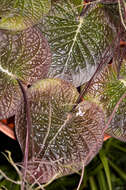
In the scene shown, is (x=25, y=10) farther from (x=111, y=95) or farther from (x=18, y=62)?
(x=111, y=95)

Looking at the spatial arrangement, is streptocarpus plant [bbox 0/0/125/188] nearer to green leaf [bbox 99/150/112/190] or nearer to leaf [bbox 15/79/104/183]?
leaf [bbox 15/79/104/183]

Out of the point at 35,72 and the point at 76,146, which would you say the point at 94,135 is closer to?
the point at 76,146

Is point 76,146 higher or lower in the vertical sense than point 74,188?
higher

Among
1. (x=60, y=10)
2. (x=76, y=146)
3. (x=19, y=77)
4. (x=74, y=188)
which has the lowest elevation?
(x=74, y=188)

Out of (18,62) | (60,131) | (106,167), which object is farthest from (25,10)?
(106,167)

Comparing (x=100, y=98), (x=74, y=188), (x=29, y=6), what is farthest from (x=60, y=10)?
(x=74, y=188)

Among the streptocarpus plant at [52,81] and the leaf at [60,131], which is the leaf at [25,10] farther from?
the leaf at [60,131]

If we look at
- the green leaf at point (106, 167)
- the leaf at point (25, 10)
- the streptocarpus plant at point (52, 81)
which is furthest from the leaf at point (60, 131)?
the green leaf at point (106, 167)
